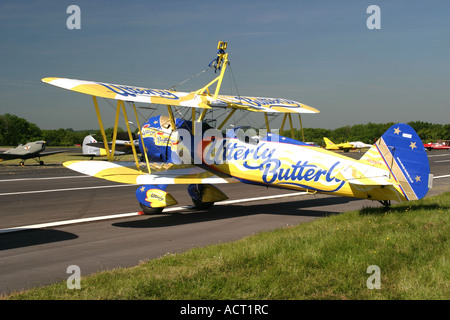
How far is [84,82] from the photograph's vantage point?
33.2ft

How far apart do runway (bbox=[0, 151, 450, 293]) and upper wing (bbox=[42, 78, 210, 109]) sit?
3055 millimetres

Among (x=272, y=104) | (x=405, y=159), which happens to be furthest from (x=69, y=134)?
(x=405, y=159)

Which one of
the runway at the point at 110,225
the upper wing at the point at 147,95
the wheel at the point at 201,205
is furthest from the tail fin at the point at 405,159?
the wheel at the point at 201,205

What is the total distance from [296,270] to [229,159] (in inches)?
236

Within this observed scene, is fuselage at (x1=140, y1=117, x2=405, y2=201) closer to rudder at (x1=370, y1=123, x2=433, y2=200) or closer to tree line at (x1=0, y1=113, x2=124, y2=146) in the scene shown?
rudder at (x1=370, y1=123, x2=433, y2=200)

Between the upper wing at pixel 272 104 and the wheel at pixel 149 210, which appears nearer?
the wheel at pixel 149 210

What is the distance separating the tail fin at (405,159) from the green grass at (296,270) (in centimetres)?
140

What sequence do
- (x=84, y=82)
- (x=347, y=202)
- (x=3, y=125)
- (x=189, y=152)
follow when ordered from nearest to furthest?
(x=84, y=82)
(x=189, y=152)
(x=347, y=202)
(x=3, y=125)

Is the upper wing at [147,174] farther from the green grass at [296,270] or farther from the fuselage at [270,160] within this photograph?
the green grass at [296,270]

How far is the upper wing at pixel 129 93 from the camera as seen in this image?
9625 millimetres

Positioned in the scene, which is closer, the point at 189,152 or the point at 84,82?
the point at 84,82
